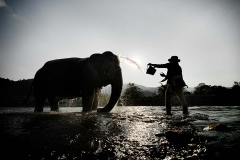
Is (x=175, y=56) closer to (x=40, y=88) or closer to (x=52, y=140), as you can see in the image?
(x=52, y=140)

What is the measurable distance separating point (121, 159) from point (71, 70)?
23.0 ft

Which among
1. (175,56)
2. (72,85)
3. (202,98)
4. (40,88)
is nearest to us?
(175,56)

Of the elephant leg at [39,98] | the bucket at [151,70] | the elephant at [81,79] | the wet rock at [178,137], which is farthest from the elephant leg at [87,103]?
the wet rock at [178,137]

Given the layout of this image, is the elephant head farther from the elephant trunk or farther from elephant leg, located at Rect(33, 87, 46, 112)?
elephant leg, located at Rect(33, 87, 46, 112)

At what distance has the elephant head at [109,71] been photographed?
7.55 m

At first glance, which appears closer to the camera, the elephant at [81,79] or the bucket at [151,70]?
the bucket at [151,70]

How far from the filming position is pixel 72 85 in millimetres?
8188

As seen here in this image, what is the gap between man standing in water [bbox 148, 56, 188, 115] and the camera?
657cm

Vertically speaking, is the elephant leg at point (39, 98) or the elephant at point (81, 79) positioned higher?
the elephant at point (81, 79)

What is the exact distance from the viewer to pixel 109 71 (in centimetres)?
766

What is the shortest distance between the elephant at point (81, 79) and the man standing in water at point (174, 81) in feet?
6.62

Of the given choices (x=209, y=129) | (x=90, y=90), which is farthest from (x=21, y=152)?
(x=90, y=90)

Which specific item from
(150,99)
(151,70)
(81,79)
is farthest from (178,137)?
(150,99)

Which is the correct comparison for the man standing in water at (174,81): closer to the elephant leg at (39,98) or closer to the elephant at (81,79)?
the elephant at (81,79)
